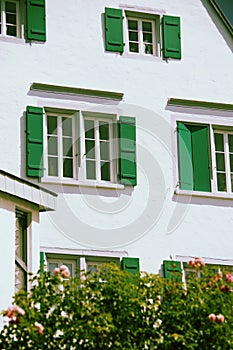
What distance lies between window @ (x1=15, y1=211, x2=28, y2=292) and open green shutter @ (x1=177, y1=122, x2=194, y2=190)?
20.1ft

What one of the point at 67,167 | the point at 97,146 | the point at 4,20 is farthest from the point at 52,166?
the point at 4,20

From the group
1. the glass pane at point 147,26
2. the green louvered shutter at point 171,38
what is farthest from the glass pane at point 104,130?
the glass pane at point 147,26

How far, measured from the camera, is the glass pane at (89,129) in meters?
30.2

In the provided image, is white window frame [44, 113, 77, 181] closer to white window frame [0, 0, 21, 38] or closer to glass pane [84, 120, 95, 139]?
glass pane [84, 120, 95, 139]

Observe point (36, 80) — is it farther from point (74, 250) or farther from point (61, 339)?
point (61, 339)

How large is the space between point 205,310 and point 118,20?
9.90 m

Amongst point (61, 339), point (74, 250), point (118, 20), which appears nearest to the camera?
point (61, 339)

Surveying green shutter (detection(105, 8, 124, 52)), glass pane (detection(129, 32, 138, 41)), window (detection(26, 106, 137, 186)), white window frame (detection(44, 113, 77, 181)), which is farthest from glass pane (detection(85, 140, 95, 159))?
glass pane (detection(129, 32, 138, 41))

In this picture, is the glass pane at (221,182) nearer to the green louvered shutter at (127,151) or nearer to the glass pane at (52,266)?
the green louvered shutter at (127,151)

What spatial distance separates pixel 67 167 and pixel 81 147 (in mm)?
464

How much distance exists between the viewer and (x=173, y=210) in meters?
30.4

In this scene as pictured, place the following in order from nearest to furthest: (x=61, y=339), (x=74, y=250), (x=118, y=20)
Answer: (x=61, y=339) < (x=74, y=250) < (x=118, y=20)

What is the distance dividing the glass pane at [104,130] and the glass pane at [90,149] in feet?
0.93

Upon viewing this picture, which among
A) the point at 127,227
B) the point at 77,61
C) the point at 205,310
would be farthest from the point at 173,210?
the point at 205,310
